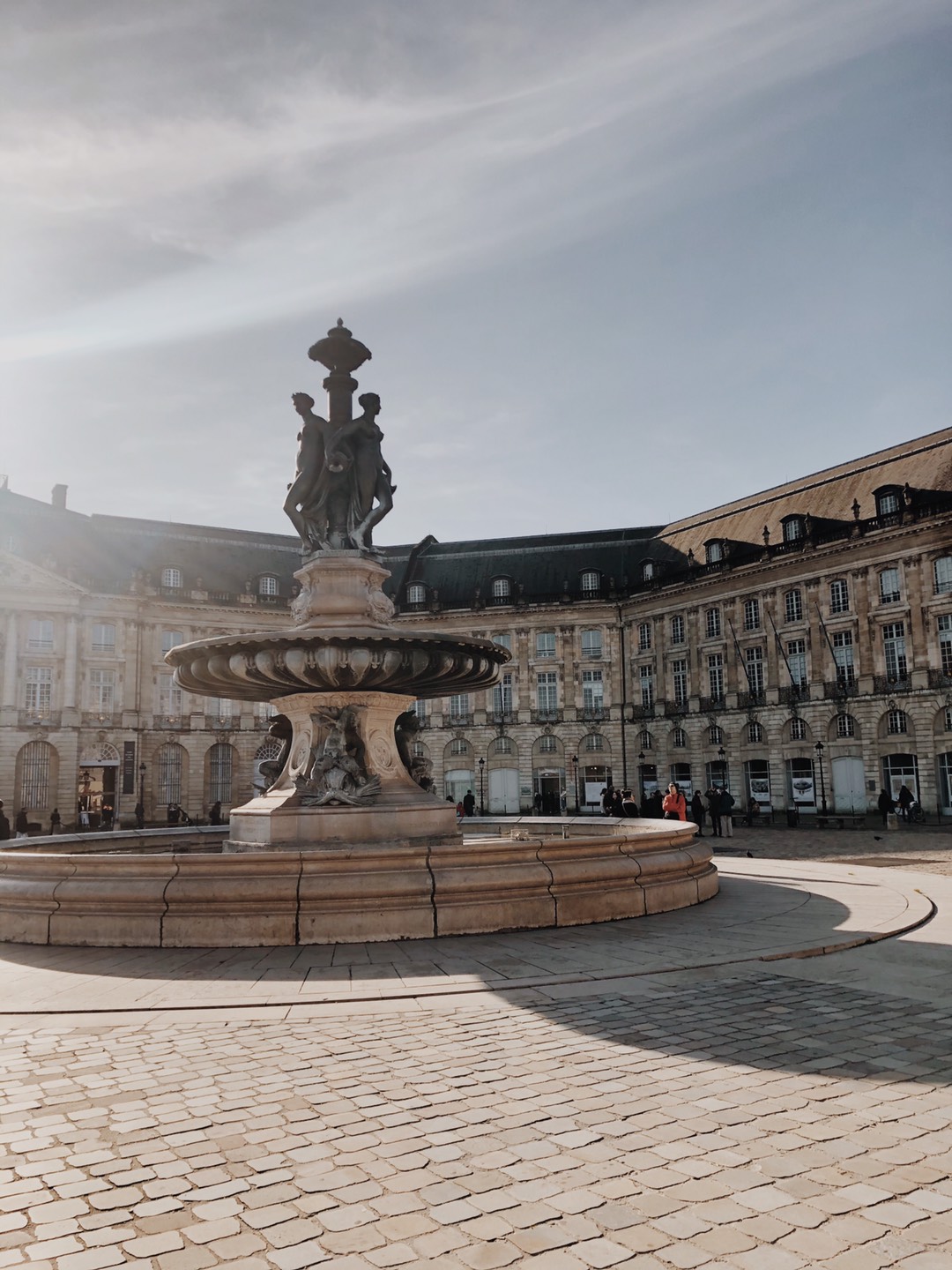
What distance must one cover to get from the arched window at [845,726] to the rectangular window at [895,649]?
2849 mm

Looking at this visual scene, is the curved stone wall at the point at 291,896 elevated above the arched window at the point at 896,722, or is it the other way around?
the arched window at the point at 896,722

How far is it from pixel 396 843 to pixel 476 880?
2625 millimetres

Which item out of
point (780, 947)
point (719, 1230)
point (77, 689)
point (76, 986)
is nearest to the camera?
point (719, 1230)

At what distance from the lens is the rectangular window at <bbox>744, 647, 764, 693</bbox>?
5141 cm

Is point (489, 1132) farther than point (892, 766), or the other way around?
point (892, 766)

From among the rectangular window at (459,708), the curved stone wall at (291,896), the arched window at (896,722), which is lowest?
the curved stone wall at (291,896)

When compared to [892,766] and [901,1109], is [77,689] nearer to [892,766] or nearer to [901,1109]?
[892,766]

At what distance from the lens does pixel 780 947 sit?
8516 mm

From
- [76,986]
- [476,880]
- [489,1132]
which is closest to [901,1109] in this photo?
[489,1132]

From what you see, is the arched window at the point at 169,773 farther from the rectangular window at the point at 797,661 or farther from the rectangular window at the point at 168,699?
the rectangular window at the point at 797,661

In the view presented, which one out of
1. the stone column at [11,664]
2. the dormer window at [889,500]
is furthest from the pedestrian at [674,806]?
the stone column at [11,664]

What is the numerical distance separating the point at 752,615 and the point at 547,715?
1465 cm

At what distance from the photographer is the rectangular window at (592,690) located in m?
59.9

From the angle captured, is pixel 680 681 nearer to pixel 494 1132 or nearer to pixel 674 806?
pixel 674 806
